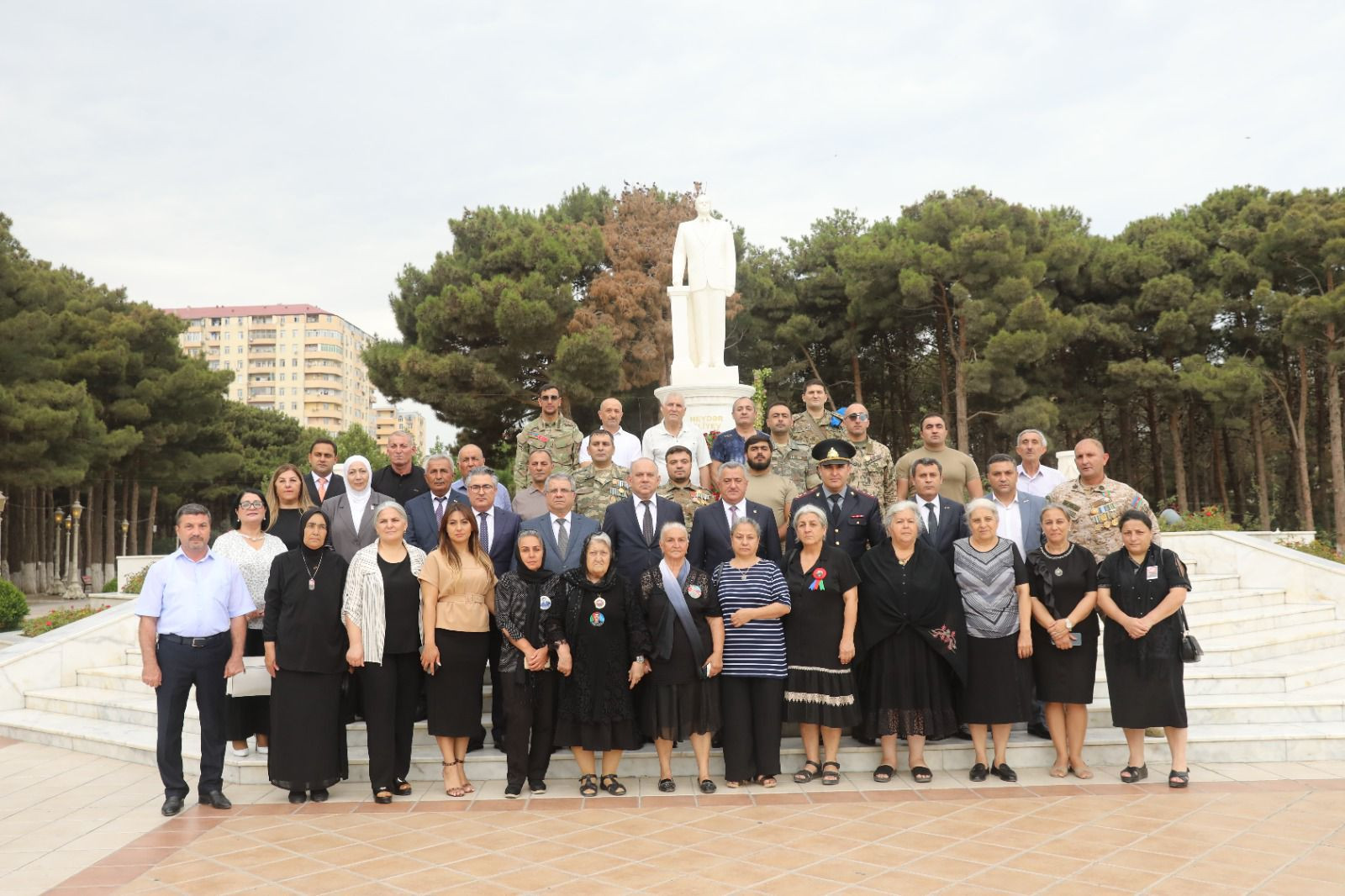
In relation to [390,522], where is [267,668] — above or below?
below

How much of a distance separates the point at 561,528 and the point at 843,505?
170 centimetres

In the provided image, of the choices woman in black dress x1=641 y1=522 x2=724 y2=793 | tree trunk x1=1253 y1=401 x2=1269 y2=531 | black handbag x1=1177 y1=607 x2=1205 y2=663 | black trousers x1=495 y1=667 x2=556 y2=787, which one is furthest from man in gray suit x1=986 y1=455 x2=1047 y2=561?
tree trunk x1=1253 y1=401 x2=1269 y2=531

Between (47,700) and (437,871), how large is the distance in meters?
5.68

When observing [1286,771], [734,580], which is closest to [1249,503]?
[1286,771]

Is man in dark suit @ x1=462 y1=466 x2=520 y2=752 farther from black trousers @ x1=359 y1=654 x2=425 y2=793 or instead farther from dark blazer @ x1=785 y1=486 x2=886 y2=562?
dark blazer @ x1=785 y1=486 x2=886 y2=562

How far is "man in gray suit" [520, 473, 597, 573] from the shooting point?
5.44 m

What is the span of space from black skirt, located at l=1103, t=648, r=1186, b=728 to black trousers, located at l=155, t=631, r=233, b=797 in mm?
4883

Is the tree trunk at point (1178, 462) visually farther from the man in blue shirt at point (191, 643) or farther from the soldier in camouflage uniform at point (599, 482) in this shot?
the man in blue shirt at point (191, 643)

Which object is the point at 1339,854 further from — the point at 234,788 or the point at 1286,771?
the point at 234,788

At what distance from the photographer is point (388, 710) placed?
5.10 metres

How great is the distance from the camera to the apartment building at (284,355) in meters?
94.5

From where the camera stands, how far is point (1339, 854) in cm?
392

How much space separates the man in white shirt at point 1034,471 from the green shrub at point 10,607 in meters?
12.6

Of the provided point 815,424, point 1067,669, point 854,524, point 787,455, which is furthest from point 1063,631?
point 815,424
